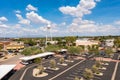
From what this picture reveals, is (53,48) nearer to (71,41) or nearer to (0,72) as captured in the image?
(71,41)

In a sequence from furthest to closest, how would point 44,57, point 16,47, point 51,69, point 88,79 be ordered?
point 16,47
point 44,57
point 51,69
point 88,79

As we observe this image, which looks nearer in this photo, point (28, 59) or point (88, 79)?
point (88, 79)

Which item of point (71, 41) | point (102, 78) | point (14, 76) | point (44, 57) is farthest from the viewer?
point (71, 41)

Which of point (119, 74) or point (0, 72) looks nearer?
point (0, 72)

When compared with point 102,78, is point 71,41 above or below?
above

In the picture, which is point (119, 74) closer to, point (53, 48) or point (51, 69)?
point (51, 69)

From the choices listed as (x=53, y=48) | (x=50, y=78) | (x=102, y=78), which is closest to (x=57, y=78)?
(x=50, y=78)

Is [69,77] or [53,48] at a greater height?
[53,48]

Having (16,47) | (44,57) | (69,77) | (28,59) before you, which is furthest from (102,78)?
(16,47)

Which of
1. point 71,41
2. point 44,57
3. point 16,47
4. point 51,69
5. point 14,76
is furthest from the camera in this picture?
point 71,41
